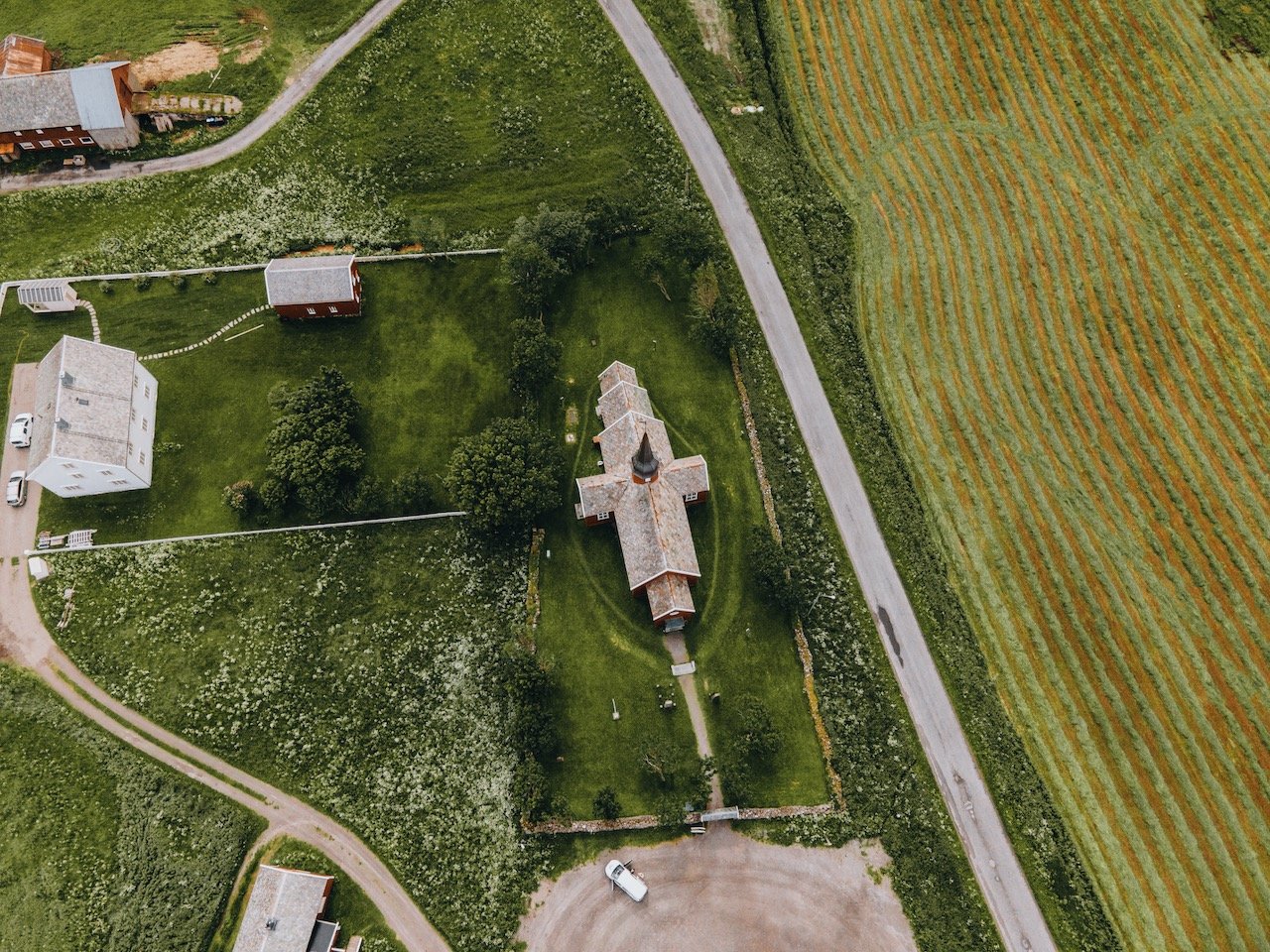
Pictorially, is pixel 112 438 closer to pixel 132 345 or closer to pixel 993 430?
pixel 132 345

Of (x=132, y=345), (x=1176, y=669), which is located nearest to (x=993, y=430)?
(x=1176, y=669)

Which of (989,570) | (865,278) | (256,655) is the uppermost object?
(865,278)

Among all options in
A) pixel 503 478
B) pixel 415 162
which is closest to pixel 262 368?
pixel 415 162

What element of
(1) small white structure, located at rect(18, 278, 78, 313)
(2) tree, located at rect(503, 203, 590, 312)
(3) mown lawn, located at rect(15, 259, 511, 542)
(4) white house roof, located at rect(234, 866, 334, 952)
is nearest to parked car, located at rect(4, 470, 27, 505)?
(3) mown lawn, located at rect(15, 259, 511, 542)

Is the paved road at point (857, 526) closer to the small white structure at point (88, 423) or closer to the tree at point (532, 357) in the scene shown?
the tree at point (532, 357)

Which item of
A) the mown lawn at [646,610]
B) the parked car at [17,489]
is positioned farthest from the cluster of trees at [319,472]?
the parked car at [17,489]

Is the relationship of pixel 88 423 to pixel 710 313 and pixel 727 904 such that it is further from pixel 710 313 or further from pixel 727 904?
pixel 727 904

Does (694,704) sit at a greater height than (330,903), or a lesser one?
greater
